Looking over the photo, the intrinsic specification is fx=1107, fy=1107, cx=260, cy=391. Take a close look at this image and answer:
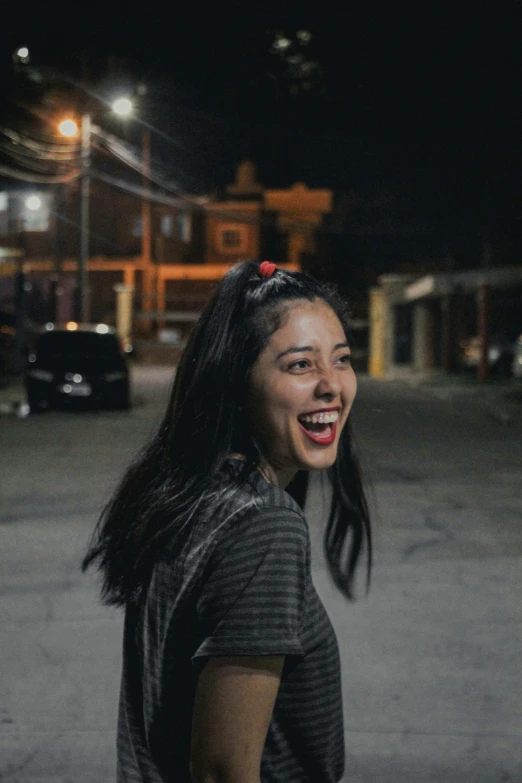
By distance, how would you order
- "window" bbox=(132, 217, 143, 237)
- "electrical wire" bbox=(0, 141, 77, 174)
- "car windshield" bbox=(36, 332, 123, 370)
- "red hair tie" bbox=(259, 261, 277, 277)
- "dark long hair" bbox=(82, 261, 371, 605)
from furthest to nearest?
1. "window" bbox=(132, 217, 143, 237)
2. "electrical wire" bbox=(0, 141, 77, 174)
3. "car windshield" bbox=(36, 332, 123, 370)
4. "red hair tie" bbox=(259, 261, 277, 277)
5. "dark long hair" bbox=(82, 261, 371, 605)

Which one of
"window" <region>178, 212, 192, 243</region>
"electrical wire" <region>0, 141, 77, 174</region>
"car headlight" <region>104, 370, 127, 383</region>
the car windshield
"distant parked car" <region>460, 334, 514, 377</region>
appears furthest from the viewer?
"window" <region>178, 212, 192, 243</region>

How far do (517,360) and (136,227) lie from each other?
28.9 m

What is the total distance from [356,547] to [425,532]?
696 centimetres

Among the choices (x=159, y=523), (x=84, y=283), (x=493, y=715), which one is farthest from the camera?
(x=84, y=283)

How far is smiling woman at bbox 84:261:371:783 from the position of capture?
1.56 m

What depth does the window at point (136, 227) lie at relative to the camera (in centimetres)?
5884

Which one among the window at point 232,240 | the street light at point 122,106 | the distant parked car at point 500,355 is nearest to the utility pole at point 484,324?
the distant parked car at point 500,355

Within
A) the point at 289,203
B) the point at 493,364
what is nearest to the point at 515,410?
the point at 493,364

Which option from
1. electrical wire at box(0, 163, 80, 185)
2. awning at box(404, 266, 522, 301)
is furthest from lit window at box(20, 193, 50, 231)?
awning at box(404, 266, 522, 301)

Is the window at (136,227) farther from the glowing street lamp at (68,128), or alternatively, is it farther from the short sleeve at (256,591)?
the short sleeve at (256,591)

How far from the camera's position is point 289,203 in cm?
6166

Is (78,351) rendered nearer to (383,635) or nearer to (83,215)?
(83,215)

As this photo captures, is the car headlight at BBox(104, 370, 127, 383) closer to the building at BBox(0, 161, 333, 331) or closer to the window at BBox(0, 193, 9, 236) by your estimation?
the building at BBox(0, 161, 333, 331)

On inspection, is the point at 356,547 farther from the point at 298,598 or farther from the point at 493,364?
the point at 493,364
